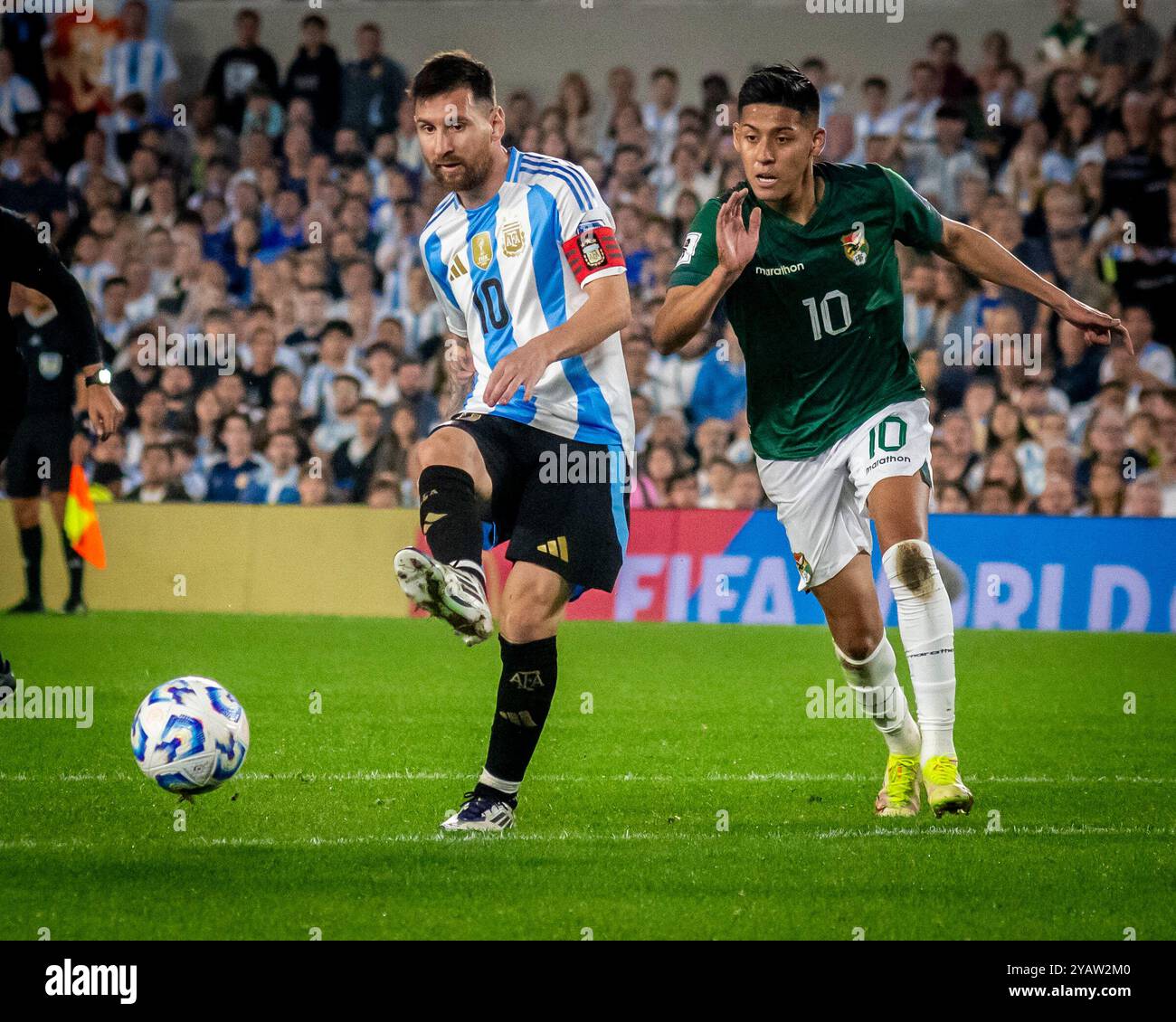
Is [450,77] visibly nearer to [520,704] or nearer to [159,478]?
[520,704]

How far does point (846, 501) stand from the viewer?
21.8 ft

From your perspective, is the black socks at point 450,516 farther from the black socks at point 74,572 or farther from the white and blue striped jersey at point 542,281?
the black socks at point 74,572

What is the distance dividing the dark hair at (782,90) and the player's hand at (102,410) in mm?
2911

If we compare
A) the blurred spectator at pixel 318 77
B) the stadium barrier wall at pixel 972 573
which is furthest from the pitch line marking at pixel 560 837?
the blurred spectator at pixel 318 77

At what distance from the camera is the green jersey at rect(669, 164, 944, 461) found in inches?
255

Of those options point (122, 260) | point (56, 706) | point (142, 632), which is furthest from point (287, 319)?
point (56, 706)

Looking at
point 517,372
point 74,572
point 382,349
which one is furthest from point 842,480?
point 382,349

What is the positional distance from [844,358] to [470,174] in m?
1.62

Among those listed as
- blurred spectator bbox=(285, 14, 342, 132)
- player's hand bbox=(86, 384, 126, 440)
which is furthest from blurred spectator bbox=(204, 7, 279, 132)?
player's hand bbox=(86, 384, 126, 440)

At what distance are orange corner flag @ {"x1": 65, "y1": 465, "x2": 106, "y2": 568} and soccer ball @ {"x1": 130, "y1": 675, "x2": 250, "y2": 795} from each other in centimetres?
785

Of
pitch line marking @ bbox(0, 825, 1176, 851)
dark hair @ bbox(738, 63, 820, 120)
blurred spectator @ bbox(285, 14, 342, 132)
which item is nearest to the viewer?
pitch line marking @ bbox(0, 825, 1176, 851)

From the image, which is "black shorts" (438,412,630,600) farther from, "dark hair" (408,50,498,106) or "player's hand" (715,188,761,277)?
"dark hair" (408,50,498,106)

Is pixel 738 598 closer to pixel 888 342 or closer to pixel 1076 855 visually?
pixel 888 342

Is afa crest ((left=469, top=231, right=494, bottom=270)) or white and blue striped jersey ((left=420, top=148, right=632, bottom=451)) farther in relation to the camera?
afa crest ((left=469, top=231, right=494, bottom=270))
